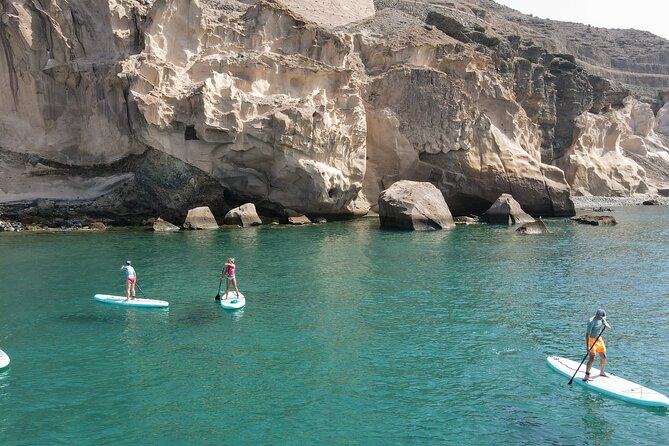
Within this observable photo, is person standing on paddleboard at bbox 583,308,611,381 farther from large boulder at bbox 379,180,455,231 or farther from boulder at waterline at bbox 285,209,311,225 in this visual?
boulder at waterline at bbox 285,209,311,225

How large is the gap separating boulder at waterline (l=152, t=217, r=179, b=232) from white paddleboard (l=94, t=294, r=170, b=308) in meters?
17.9

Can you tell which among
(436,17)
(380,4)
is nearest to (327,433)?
(436,17)

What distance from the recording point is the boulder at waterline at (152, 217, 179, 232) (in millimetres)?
36447

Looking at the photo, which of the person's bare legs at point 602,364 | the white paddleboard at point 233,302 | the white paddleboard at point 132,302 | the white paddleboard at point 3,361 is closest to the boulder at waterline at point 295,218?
→ the white paddleboard at point 233,302

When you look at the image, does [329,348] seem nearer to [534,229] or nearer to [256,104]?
[534,229]

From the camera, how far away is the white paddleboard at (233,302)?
17688mm

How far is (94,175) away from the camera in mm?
→ 40062

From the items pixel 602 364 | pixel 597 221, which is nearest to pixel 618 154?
pixel 597 221

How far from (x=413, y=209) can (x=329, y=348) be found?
2442cm

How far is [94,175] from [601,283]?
105 feet

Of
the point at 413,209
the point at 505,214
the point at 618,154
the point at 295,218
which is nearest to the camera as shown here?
the point at 413,209

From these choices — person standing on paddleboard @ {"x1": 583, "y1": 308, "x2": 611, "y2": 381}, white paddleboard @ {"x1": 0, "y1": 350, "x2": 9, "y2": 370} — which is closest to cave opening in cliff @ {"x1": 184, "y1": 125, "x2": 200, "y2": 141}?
white paddleboard @ {"x1": 0, "y1": 350, "x2": 9, "y2": 370}

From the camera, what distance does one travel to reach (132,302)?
18.1m

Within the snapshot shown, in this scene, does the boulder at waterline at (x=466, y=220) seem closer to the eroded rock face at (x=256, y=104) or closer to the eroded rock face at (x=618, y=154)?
the eroded rock face at (x=256, y=104)
